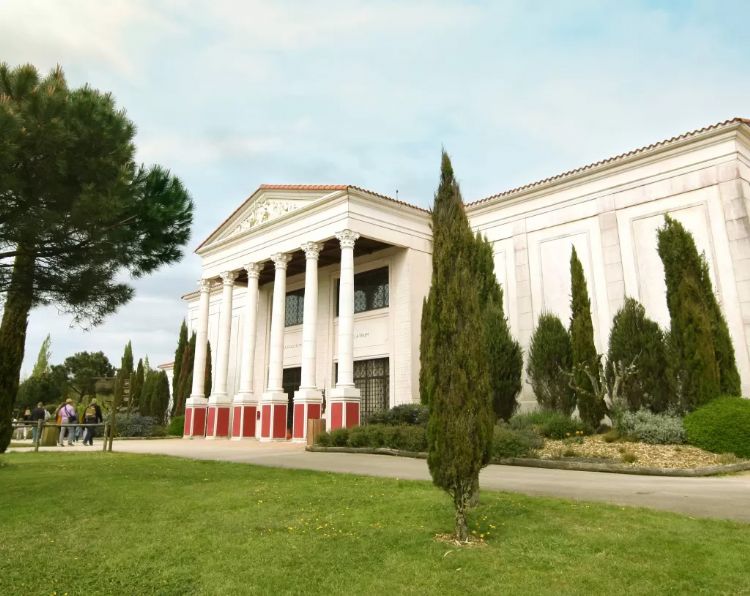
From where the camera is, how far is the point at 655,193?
1841cm

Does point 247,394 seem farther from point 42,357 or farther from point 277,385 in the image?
point 42,357

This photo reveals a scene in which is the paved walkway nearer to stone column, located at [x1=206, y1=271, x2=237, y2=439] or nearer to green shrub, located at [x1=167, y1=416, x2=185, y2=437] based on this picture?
stone column, located at [x1=206, y1=271, x2=237, y2=439]

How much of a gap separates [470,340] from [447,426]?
36.4 inches

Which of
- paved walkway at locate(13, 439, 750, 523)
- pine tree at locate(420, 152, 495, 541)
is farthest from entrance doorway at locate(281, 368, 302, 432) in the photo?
pine tree at locate(420, 152, 495, 541)

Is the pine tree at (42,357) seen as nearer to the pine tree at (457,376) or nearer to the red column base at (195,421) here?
the red column base at (195,421)

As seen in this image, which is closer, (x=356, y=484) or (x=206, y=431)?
(x=356, y=484)

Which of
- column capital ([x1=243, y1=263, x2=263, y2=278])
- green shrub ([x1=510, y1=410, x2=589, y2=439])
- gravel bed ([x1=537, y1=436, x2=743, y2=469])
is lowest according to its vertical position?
gravel bed ([x1=537, y1=436, x2=743, y2=469])

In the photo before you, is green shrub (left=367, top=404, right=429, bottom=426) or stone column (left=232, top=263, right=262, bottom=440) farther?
stone column (left=232, top=263, right=262, bottom=440)

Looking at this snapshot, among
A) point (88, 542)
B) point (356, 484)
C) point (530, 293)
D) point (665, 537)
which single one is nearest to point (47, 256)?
point (88, 542)

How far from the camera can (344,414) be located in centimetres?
1936

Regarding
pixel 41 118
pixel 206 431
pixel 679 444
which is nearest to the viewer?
pixel 41 118

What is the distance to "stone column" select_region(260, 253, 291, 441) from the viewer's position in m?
21.8

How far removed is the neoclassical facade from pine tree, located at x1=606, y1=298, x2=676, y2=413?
197 cm

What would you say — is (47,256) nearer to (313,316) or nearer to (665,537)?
(665,537)
